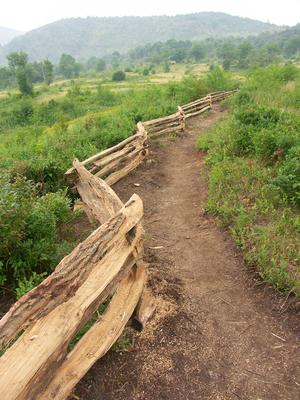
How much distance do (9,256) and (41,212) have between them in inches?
26.5

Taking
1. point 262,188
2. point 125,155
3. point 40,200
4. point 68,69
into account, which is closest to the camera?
point 40,200

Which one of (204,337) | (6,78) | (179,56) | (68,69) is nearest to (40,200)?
(204,337)

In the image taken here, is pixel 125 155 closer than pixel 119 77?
Yes

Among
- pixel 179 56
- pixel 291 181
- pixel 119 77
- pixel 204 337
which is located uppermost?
pixel 291 181

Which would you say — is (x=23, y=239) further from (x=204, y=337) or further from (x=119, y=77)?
(x=119, y=77)

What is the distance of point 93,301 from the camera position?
9.05 feet

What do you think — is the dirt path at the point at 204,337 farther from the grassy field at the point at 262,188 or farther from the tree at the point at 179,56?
the tree at the point at 179,56

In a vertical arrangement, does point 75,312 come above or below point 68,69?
Result: above

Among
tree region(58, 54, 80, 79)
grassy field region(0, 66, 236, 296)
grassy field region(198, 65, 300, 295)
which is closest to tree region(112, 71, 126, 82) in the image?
tree region(58, 54, 80, 79)

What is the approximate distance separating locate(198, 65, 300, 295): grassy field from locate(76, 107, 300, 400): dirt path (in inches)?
10.5

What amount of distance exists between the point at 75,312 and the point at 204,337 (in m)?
1.56

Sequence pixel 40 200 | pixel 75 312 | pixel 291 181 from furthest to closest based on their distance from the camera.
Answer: pixel 291 181 → pixel 40 200 → pixel 75 312

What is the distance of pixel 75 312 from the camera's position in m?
2.57

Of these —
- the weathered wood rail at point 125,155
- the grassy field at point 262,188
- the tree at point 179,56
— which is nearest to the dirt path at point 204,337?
the grassy field at point 262,188
